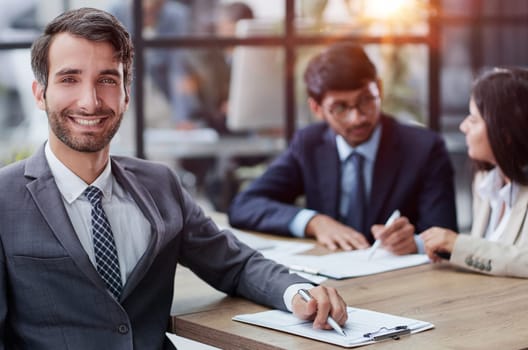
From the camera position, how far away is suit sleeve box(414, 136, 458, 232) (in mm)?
3482

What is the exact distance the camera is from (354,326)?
83.3 inches

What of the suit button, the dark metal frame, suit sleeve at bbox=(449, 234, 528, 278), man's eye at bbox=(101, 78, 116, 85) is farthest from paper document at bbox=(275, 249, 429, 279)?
the dark metal frame

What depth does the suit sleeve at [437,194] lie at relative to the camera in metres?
3.48

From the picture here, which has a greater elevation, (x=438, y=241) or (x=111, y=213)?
(x=111, y=213)

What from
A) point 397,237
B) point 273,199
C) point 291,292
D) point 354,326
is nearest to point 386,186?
point 273,199

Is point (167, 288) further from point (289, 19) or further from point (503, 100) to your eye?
point (289, 19)

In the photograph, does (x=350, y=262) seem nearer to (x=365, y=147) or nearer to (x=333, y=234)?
(x=333, y=234)

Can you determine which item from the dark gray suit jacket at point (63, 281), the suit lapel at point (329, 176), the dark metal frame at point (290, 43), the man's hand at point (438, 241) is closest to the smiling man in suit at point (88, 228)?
the dark gray suit jacket at point (63, 281)

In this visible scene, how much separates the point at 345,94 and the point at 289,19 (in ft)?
5.51

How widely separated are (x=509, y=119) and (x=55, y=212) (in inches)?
56.2

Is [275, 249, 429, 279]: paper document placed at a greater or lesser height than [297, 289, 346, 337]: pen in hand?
lesser

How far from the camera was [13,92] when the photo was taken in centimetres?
523

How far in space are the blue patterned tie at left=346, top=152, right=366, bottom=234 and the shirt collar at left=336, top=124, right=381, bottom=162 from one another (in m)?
0.02

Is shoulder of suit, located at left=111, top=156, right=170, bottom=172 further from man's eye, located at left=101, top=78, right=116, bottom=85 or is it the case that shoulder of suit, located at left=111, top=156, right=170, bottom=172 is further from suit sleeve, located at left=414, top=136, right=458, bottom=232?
suit sleeve, located at left=414, top=136, right=458, bottom=232
